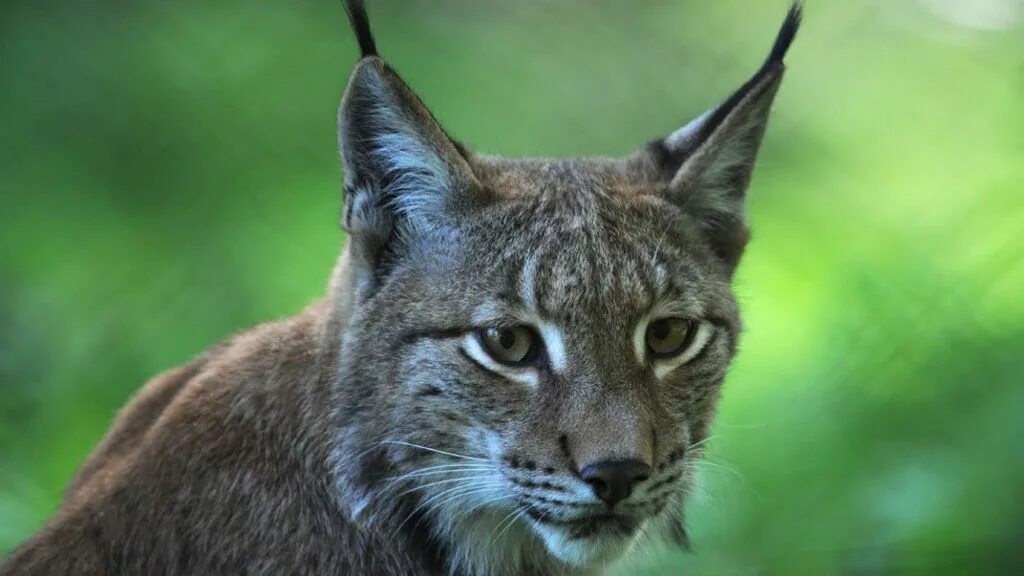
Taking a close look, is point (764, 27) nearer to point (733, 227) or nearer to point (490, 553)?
point (733, 227)

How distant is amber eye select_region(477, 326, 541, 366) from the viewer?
300cm

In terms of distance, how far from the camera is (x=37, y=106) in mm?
6840

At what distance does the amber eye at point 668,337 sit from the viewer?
3.10m

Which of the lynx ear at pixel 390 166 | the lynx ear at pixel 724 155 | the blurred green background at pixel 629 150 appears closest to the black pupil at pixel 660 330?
the lynx ear at pixel 724 155

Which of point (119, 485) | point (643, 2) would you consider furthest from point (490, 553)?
point (643, 2)

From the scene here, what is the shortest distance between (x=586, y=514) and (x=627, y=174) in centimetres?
102

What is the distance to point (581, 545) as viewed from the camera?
293 centimetres

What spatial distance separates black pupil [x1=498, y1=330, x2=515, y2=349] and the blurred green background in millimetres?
1009

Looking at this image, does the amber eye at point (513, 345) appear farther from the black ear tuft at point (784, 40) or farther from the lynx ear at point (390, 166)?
the black ear tuft at point (784, 40)

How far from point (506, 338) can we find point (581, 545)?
1.67ft

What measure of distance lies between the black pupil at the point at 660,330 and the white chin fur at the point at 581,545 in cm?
49

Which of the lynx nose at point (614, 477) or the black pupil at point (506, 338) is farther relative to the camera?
the black pupil at point (506, 338)

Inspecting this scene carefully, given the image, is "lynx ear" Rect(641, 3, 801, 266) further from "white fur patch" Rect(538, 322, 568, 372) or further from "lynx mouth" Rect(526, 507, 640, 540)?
"lynx mouth" Rect(526, 507, 640, 540)

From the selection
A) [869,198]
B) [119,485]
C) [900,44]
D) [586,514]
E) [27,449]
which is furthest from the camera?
[900,44]
